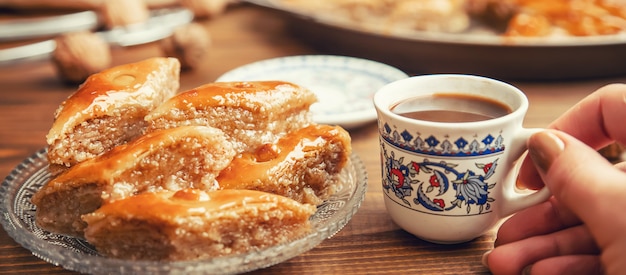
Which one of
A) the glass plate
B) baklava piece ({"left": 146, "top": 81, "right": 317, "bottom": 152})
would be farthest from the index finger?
baklava piece ({"left": 146, "top": 81, "right": 317, "bottom": 152})

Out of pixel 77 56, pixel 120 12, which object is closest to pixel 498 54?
pixel 77 56

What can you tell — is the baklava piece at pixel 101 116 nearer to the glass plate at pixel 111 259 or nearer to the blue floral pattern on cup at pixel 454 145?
the glass plate at pixel 111 259

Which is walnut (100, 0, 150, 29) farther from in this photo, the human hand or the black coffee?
the human hand

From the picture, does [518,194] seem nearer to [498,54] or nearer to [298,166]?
[298,166]

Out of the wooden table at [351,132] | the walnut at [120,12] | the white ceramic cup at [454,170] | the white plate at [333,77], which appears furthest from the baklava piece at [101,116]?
the walnut at [120,12]

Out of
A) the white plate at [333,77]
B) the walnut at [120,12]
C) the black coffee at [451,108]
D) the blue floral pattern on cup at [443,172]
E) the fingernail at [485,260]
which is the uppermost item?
the black coffee at [451,108]
